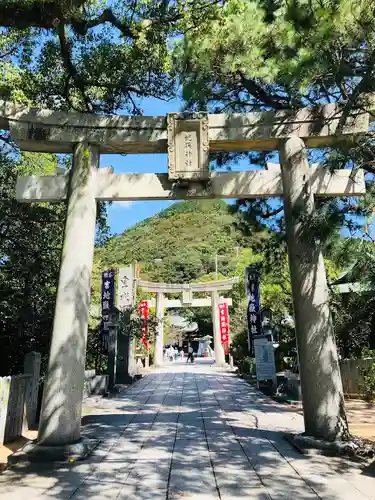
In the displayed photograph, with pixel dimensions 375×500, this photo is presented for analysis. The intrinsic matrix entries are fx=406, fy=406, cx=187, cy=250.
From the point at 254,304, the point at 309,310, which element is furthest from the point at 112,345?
the point at 309,310

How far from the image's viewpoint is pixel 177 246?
67250 millimetres

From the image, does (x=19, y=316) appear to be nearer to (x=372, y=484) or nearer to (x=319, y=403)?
(x=319, y=403)

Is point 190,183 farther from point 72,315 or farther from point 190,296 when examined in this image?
point 190,296

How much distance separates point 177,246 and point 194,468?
6326cm

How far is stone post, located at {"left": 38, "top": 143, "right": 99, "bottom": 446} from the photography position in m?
4.69

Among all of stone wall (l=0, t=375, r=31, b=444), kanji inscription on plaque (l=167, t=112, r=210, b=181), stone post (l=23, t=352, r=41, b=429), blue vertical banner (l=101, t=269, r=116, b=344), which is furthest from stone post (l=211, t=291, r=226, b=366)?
kanji inscription on plaque (l=167, t=112, r=210, b=181)

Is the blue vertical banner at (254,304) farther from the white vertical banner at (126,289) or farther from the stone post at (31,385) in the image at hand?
the stone post at (31,385)

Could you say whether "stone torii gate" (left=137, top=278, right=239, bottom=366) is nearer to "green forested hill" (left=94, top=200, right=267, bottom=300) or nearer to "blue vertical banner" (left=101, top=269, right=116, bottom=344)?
"blue vertical banner" (left=101, top=269, right=116, bottom=344)

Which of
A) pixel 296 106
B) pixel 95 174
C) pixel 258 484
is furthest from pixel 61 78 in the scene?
pixel 258 484

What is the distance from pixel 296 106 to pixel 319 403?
3837mm

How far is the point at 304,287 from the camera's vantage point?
5.17 m

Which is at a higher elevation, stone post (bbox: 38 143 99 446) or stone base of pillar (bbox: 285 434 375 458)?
stone post (bbox: 38 143 99 446)

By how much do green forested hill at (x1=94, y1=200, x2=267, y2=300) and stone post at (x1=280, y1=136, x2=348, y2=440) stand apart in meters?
33.1

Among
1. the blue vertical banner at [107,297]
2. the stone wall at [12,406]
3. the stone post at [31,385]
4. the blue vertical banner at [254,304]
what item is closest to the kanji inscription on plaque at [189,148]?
the stone wall at [12,406]
